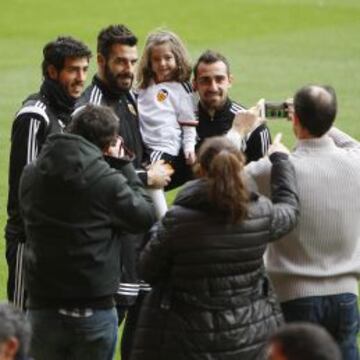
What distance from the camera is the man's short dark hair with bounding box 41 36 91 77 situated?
23.7 ft

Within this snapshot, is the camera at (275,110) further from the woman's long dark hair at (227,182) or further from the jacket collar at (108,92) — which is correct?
the woman's long dark hair at (227,182)

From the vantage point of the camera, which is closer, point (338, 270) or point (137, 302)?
point (338, 270)

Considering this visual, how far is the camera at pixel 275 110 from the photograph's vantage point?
6.99 m

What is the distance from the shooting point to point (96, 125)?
6285mm

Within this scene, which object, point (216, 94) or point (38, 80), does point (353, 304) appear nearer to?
point (216, 94)

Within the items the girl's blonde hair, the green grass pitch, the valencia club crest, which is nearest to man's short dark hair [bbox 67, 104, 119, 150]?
the valencia club crest

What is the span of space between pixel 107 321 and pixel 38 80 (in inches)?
458

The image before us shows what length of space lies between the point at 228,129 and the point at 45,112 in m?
1.10

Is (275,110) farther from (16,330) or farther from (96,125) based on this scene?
(16,330)

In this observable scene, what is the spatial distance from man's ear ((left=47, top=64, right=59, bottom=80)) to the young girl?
0.77m

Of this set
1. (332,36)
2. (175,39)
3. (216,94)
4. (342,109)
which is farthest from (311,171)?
(332,36)

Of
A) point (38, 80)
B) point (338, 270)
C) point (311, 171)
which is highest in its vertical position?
Result: point (311, 171)

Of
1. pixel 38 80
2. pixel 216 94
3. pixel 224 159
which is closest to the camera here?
pixel 224 159

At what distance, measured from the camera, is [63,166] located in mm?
6156
